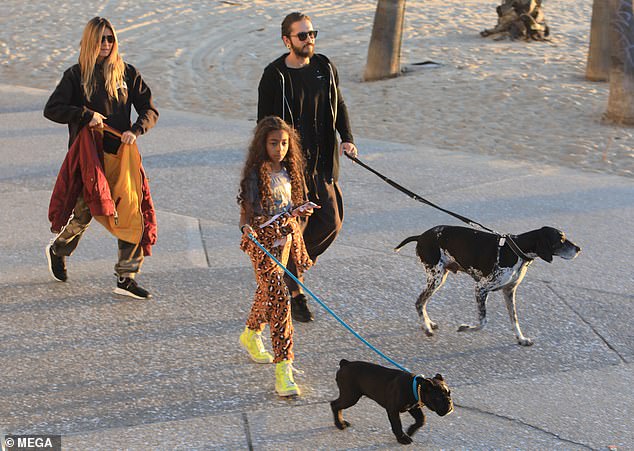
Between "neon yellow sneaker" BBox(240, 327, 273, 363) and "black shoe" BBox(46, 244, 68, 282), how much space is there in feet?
5.67

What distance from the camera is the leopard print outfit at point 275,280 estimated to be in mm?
4852

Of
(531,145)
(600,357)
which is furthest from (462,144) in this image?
(600,357)

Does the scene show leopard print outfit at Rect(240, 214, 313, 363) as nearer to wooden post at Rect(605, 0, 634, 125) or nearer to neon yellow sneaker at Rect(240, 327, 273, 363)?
neon yellow sneaker at Rect(240, 327, 273, 363)

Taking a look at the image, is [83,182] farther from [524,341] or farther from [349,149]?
[524,341]

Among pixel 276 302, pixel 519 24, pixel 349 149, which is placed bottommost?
pixel 519 24

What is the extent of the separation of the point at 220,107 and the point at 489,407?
327 inches

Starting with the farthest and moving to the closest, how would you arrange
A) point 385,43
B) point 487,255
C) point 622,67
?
point 385,43, point 622,67, point 487,255

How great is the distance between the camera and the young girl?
4.84 metres

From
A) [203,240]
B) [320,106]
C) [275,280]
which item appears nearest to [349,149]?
[320,106]

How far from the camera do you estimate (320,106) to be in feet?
18.2

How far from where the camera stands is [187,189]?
8.62 m

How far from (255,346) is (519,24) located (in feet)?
41.4

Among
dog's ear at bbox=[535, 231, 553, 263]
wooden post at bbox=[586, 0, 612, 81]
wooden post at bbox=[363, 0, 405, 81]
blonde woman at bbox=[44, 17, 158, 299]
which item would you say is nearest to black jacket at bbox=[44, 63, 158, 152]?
blonde woman at bbox=[44, 17, 158, 299]

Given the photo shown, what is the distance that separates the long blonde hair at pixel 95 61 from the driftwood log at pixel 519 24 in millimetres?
11836
